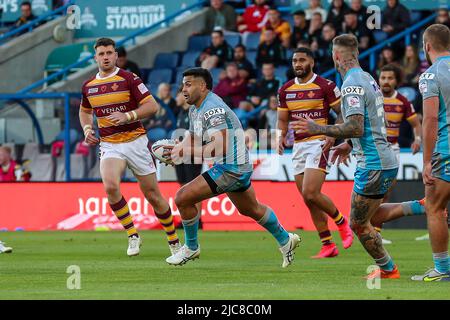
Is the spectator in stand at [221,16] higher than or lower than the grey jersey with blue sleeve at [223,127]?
higher

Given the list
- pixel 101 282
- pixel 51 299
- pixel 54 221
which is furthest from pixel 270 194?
pixel 51 299

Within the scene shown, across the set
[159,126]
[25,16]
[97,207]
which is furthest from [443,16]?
[25,16]

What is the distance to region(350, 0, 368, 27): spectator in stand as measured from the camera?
2570 centimetres

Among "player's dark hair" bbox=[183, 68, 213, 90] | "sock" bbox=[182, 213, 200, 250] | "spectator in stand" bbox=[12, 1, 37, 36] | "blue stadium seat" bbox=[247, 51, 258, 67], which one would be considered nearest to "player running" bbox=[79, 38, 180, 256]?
"sock" bbox=[182, 213, 200, 250]

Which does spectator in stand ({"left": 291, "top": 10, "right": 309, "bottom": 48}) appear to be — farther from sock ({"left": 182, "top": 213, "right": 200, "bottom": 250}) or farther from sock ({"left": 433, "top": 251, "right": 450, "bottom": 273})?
sock ({"left": 433, "top": 251, "right": 450, "bottom": 273})

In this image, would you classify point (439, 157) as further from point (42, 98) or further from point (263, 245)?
point (42, 98)

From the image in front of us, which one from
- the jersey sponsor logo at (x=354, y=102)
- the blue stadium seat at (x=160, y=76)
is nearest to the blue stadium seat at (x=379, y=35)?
the blue stadium seat at (x=160, y=76)

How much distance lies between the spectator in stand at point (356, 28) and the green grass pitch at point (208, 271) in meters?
6.80

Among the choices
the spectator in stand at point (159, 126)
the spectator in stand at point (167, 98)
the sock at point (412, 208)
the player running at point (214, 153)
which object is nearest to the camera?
the player running at point (214, 153)

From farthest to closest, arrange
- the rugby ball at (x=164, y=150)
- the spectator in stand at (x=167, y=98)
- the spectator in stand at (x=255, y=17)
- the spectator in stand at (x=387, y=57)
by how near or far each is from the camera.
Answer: the spectator in stand at (x=255, y=17), the spectator in stand at (x=167, y=98), the spectator in stand at (x=387, y=57), the rugby ball at (x=164, y=150)

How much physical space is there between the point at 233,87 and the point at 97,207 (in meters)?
4.56

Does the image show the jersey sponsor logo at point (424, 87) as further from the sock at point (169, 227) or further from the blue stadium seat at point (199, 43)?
the blue stadium seat at point (199, 43)

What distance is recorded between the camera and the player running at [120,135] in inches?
609

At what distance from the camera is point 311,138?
1614 centimetres
